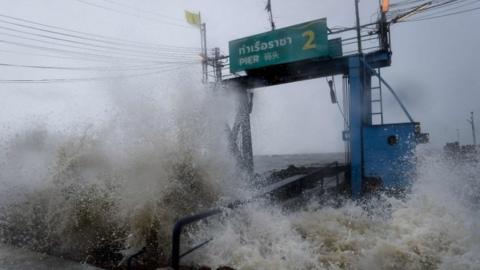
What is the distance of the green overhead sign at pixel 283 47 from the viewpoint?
11.8 m

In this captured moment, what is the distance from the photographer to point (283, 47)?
40.5 feet

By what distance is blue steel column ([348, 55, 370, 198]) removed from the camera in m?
11.6

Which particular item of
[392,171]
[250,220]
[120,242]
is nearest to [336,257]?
[250,220]

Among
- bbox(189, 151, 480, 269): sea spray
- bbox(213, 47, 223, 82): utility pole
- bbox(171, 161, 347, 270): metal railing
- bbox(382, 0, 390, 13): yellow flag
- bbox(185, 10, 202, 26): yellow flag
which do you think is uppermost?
bbox(185, 10, 202, 26): yellow flag

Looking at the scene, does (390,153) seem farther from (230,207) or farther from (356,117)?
(230,207)

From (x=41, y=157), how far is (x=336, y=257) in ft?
29.7

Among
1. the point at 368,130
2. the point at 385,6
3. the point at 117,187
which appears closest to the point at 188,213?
the point at 117,187

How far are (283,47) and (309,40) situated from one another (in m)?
1.00

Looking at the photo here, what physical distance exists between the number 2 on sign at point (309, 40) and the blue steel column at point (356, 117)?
4.75ft

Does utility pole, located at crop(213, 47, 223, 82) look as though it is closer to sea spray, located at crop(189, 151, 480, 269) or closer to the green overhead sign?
the green overhead sign

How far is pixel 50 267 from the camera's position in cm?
469

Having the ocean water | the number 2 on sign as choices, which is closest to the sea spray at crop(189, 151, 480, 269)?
the ocean water

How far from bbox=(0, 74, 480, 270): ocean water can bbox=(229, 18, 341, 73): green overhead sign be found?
3.69m

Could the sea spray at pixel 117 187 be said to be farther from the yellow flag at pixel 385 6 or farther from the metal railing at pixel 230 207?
the yellow flag at pixel 385 6
